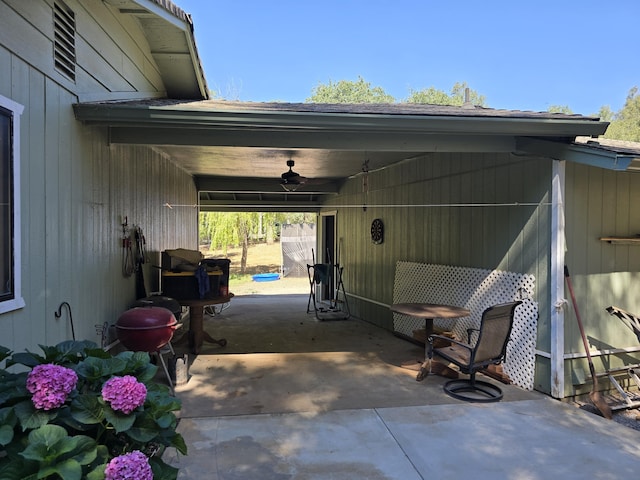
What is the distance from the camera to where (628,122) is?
23.9 m

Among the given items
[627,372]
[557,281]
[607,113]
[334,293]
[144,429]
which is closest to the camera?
[144,429]

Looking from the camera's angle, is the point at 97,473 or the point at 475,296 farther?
the point at 475,296

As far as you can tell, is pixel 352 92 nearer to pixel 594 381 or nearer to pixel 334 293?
pixel 334 293

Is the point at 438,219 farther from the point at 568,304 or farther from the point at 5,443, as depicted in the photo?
the point at 5,443

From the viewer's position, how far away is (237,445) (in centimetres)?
295

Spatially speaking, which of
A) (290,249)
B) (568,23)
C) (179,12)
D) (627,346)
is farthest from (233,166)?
(568,23)

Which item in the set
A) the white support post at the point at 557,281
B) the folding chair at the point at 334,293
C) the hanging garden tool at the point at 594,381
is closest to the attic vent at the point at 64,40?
the white support post at the point at 557,281

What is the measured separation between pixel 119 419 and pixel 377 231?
6209 mm

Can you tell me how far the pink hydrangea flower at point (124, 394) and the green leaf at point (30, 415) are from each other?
0.61 feet

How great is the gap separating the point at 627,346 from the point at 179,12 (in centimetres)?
560

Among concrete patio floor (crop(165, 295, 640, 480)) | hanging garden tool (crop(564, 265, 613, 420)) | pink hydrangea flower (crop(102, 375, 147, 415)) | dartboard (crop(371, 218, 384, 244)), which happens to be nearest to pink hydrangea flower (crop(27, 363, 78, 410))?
pink hydrangea flower (crop(102, 375, 147, 415))

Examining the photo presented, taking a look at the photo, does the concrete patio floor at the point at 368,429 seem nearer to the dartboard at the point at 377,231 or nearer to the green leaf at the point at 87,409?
the green leaf at the point at 87,409

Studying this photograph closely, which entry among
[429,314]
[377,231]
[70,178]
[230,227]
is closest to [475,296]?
[429,314]

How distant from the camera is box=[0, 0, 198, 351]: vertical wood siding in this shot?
2.52 metres
